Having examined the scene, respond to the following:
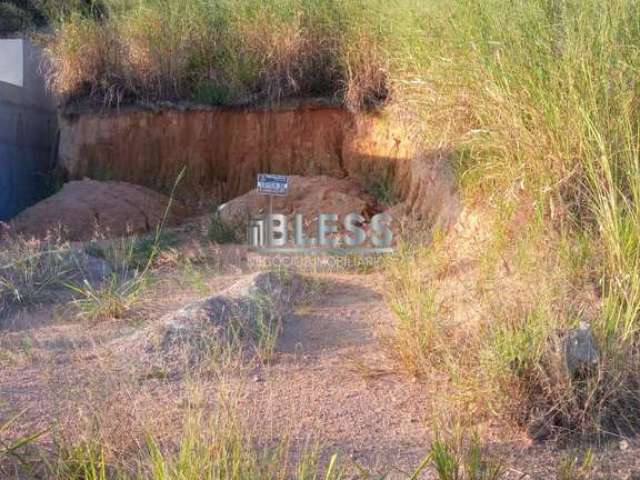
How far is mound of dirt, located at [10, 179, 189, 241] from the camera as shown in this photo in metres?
9.29

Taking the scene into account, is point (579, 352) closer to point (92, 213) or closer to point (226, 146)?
point (92, 213)

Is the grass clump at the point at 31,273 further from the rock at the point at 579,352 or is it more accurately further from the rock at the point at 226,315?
the rock at the point at 579,352

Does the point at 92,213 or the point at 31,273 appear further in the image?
the point at 92,213

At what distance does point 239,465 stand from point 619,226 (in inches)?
109

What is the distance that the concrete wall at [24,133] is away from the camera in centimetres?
1071

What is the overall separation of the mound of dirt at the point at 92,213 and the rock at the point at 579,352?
6272mm

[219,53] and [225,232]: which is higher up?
[219,53]

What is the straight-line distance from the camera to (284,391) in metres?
4.09

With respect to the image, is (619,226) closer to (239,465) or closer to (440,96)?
(440,96)

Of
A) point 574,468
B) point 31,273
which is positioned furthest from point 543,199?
point 31,273

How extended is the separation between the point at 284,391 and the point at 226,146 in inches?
275

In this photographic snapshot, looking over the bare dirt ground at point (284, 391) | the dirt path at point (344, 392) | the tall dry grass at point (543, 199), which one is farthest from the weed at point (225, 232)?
the dirt path at point (344, 392)

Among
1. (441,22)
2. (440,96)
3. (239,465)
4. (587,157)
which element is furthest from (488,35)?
(239,465)

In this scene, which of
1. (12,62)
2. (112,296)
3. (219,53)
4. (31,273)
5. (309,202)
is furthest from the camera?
(12,62)
